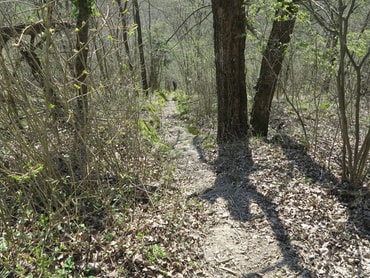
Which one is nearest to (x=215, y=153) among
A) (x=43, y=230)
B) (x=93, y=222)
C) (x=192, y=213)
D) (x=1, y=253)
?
(x=192, y=213)

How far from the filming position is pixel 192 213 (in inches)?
171

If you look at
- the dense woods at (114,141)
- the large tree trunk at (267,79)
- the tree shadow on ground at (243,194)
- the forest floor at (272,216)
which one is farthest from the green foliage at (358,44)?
the tree shadow on ground at (243,194)

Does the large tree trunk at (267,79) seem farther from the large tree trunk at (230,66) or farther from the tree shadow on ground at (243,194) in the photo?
the tree shadow on ground at (243,194)

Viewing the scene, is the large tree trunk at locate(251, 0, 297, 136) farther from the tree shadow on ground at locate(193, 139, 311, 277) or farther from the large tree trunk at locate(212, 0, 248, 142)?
the tree shadow on ground at locate(193, 139, 311, 277)

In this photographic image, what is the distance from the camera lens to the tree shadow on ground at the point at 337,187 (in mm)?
3801

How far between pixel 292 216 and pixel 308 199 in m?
0.43

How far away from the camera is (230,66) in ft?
20.1

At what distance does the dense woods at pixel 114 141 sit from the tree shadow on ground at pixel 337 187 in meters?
0.02

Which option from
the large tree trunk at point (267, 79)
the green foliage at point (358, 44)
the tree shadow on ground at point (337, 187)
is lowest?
the tree shadow on ground at point (337, 187)

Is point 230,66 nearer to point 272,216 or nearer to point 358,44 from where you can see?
point 358,44

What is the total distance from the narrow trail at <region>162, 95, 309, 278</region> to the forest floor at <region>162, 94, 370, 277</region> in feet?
0.04

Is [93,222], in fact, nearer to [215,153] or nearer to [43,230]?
[43,230]

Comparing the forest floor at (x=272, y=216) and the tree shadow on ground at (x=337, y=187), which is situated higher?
the tree shadow on ground at (x=337, y=187)

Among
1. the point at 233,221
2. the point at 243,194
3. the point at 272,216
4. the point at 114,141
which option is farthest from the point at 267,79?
the point at 114,141
